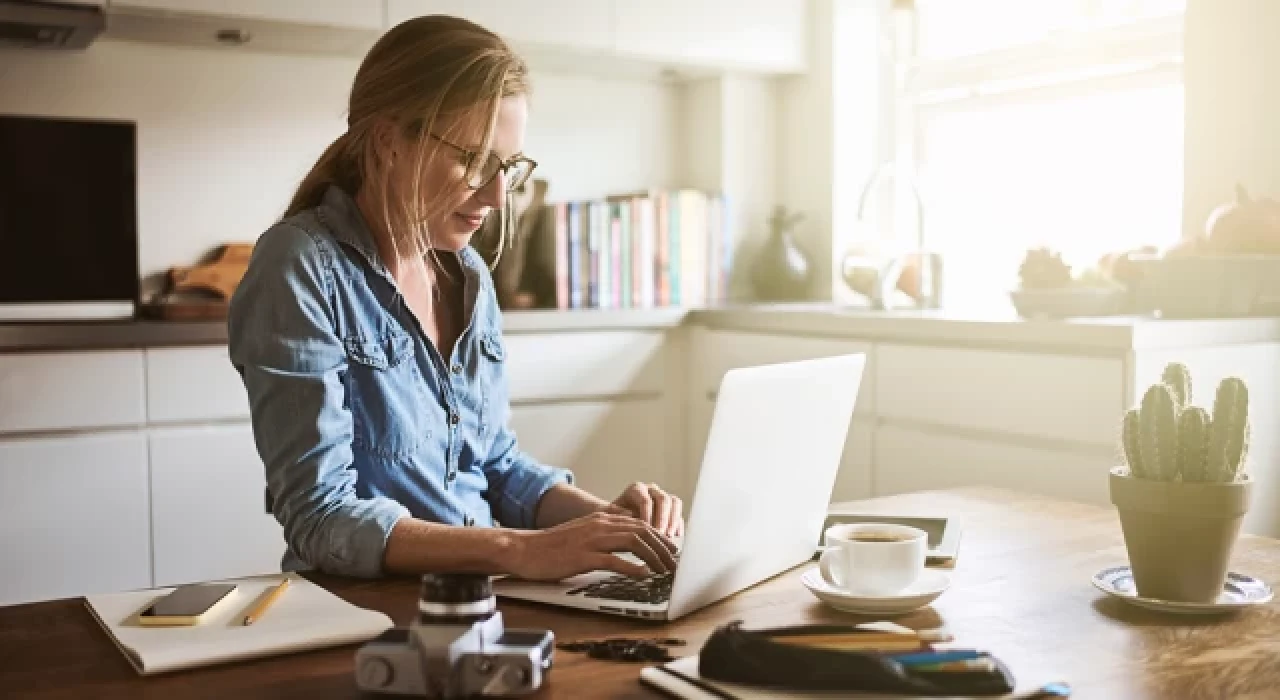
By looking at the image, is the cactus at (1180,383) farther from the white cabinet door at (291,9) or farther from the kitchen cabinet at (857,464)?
the white cabinet door at (291,9)

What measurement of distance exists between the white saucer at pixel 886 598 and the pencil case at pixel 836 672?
20cm

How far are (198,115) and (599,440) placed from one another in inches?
53.9

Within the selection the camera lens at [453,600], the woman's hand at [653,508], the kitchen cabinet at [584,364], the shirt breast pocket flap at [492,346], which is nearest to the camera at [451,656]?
the camera lens at [453,600]

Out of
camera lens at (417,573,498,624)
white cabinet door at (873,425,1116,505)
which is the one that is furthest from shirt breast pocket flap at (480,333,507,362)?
white cabinet door at (873,425,1116,505)

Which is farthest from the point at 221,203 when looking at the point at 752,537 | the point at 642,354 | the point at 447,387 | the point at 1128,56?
the point at 752,537

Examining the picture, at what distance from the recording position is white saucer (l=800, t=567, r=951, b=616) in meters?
1.09

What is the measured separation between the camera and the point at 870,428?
3.08 meters

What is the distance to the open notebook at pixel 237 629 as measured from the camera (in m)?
0.96

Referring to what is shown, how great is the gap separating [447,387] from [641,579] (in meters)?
0.45

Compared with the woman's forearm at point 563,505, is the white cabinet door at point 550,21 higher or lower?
higher

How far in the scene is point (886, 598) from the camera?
109 cm

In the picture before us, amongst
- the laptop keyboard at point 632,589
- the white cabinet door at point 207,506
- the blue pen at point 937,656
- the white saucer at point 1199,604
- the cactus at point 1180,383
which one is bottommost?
the white cabinet door at point 207,506

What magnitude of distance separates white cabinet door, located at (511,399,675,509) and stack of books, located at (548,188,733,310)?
32cm

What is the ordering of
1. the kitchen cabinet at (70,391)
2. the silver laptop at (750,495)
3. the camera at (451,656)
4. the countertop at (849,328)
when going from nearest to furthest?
the camera at (451,656) < the silver laptop at (750,495) < the countertop at (849,328) < the kitchen cabinet at (70,391)
